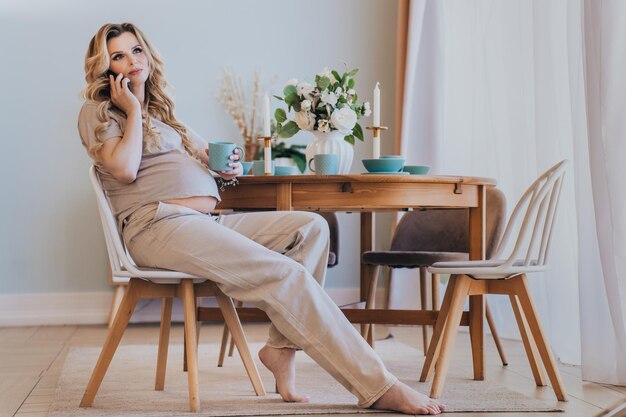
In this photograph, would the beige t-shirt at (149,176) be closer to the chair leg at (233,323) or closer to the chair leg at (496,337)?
the chair leg at (233,323)

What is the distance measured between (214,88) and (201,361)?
2.11 metres

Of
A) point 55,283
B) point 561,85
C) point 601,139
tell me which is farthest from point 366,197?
point 55,283

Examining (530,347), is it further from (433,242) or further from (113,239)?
(113,239)

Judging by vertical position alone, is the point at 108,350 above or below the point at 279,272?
below

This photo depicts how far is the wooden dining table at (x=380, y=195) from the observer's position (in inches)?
105

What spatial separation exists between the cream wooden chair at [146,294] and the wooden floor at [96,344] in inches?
9.9

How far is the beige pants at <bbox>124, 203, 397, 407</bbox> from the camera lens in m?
2.25

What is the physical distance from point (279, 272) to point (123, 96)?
28.1 inches

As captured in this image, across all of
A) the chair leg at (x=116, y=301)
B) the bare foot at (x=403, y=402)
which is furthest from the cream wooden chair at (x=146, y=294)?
the chair leg at (x=116, y=301)

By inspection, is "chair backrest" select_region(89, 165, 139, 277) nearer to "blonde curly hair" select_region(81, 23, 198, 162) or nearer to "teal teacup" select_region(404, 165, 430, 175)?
"blonde curly hair" select_region(81, 23, 198, 162)

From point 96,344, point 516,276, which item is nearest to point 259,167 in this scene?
point 516,276

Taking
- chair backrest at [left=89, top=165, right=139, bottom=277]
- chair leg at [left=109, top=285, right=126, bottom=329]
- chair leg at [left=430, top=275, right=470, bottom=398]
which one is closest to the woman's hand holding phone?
chair backrest at [left=89, top=165, right=139, bottom=277]

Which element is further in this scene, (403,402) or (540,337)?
(540,337)

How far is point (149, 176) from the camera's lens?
2.47 metres
